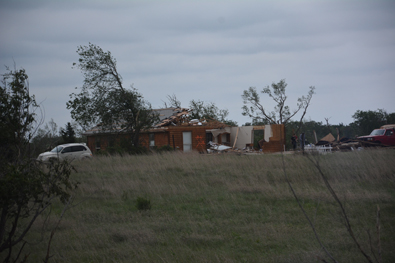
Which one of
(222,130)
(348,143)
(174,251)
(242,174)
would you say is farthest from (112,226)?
(222,130)

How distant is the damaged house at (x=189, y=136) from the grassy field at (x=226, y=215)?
43.2 ft

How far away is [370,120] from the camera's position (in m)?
47.7

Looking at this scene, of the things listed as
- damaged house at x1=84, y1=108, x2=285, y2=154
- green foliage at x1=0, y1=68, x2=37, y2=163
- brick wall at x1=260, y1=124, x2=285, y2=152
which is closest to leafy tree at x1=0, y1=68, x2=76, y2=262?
green foliage at x1=0, y1=68, x2=37, y2=163

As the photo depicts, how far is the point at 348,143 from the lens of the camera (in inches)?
902

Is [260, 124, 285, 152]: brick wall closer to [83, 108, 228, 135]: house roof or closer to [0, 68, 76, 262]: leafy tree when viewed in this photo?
[83, 108, 228, 135]: house roof

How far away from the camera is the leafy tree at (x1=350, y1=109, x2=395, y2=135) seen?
47.1 meters

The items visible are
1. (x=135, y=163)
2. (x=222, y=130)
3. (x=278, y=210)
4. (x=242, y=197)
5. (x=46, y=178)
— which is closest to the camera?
(x=46, y=178)

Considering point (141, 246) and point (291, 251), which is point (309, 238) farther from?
point (141, 246)

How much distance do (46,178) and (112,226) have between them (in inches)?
104

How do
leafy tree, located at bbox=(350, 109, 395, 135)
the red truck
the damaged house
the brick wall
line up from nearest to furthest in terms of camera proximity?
the red truck
the brick wall
the damaged house
leafy tree, located at bbox=(350, 109, 395, 135)

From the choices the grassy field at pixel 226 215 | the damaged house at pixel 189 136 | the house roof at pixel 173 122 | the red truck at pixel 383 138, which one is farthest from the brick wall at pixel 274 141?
the grassy field at pixel 226 215

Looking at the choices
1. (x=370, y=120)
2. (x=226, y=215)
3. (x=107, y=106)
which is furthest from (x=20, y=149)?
(x=370, y=120)

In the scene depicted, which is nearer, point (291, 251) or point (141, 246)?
point (291, 251)

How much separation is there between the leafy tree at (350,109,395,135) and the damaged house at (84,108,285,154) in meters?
26.1
